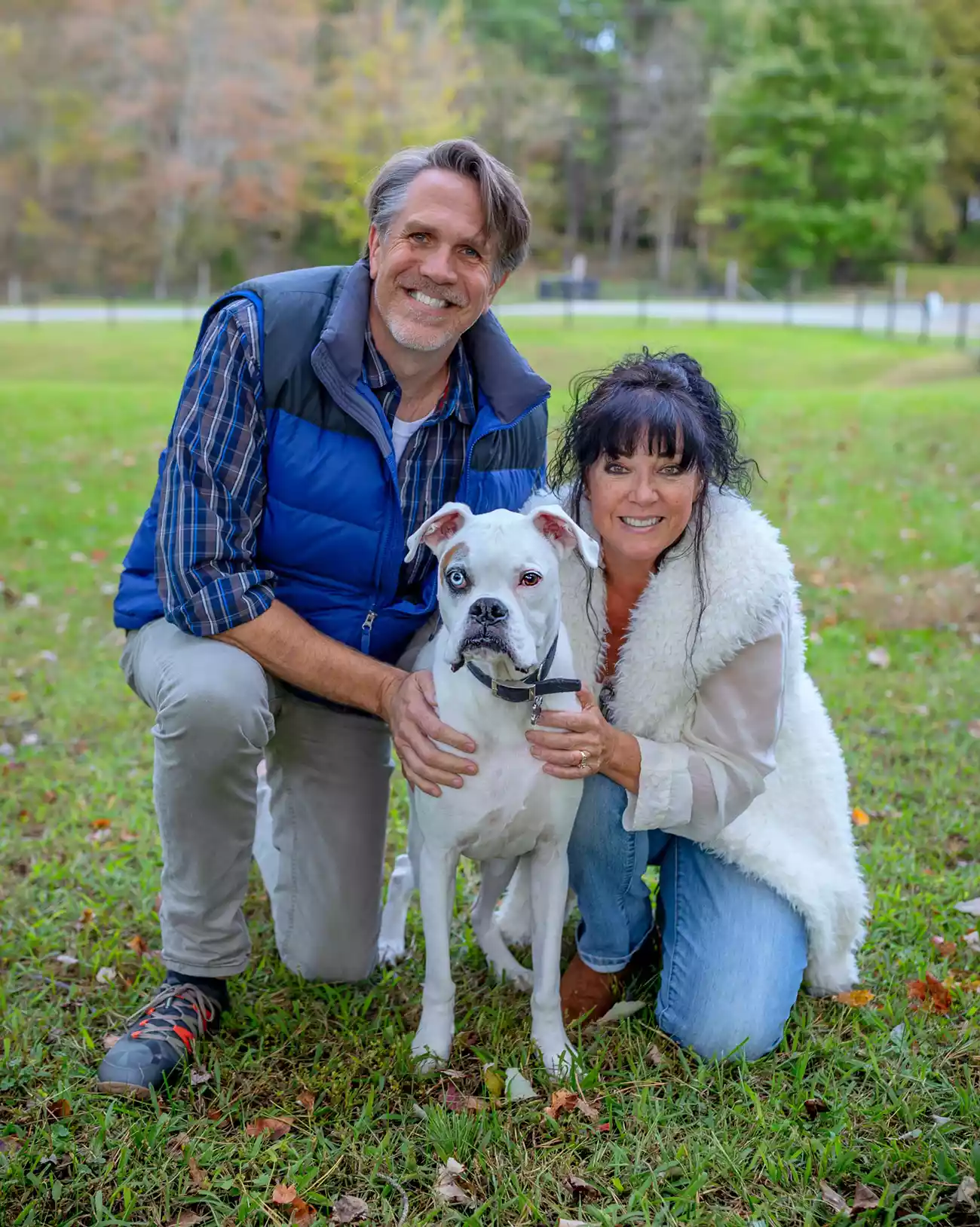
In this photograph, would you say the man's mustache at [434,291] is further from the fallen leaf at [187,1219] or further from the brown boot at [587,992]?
the fallen leaf at [187,1219]

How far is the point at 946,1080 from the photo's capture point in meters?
2.78

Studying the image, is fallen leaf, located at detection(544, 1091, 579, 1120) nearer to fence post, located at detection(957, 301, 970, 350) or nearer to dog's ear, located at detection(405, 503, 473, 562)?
dog's ear, located at detection(405, 503, 473, 562)

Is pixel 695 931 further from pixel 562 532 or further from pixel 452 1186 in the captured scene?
pixel 562 532

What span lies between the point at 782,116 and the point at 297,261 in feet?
44.8

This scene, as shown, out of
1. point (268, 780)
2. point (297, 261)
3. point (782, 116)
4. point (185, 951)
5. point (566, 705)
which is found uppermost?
point (782, 116)

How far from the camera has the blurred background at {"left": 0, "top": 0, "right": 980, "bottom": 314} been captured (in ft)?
70.5

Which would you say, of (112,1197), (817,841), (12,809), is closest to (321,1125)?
(112,1197)

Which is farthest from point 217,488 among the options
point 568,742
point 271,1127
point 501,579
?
point 271,1127

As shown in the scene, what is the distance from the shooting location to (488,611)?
245 cm

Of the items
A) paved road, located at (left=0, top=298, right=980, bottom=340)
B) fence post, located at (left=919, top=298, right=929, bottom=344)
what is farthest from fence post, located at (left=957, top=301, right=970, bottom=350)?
fence post, located at (left=919, top=298, right=929, bottom=344)

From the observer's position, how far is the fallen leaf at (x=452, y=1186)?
2.43 meters

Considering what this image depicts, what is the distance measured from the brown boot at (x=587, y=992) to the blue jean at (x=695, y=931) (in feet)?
0.11

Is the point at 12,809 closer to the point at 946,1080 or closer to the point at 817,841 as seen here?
the point at 817,841

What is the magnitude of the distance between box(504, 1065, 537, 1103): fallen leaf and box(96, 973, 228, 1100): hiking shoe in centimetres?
82
